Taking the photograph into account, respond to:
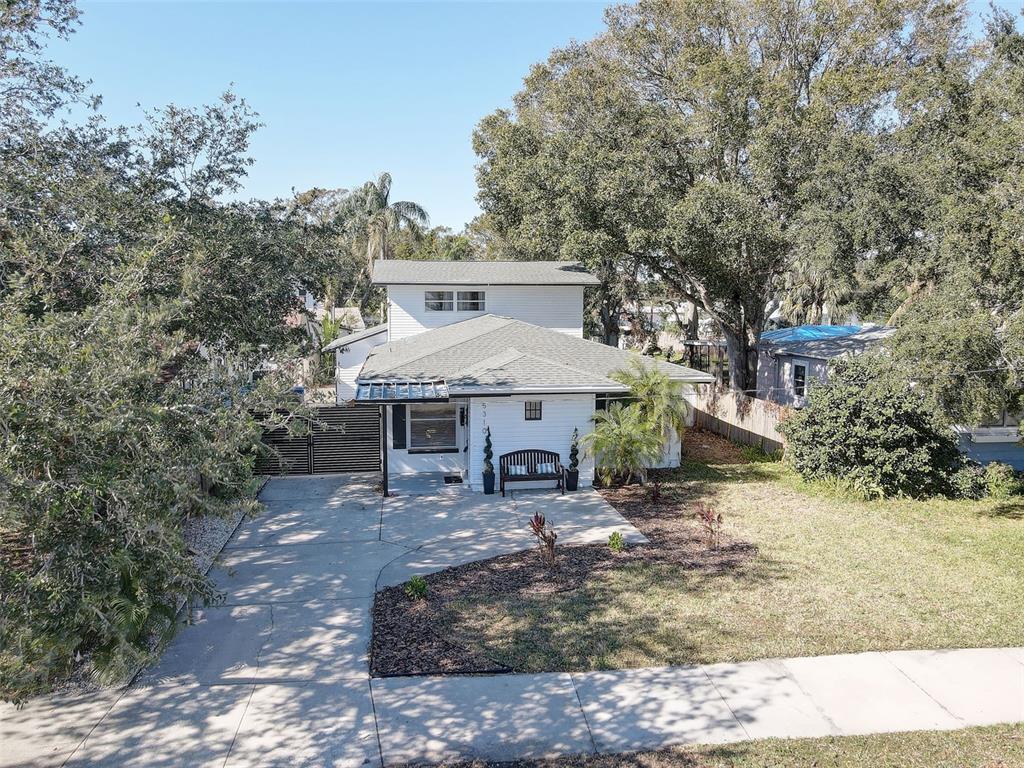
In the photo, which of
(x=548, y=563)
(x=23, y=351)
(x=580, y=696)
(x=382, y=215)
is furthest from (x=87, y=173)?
(x=382, y=215)

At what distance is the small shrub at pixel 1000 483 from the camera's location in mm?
15289

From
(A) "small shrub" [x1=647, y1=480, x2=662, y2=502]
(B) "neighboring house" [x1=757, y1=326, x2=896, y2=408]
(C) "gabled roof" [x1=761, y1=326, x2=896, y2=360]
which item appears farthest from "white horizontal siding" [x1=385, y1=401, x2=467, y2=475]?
(C) "gabled roof" [x1=761, y1=326, x2=896, y2=360]

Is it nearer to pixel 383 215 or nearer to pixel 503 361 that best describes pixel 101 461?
pixel 503 361

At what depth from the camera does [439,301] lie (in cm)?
2197

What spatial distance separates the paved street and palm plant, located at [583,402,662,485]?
7079mm

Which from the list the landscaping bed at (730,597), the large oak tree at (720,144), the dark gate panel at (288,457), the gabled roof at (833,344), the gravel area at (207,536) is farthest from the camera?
the gabled roof at (833,344)

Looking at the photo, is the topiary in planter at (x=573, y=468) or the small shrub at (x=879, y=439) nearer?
the small shrub at (x=879, y=439)

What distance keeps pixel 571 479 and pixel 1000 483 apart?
32.4 ft

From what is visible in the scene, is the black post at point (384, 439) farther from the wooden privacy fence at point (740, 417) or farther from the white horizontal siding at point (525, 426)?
the wooden privacy fence at point (740, 417)

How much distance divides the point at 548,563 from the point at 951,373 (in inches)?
336

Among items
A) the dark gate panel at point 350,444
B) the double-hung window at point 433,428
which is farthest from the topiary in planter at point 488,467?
the dark gate panel at point 350,444

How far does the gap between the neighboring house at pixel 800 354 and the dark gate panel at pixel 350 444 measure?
14729 mm

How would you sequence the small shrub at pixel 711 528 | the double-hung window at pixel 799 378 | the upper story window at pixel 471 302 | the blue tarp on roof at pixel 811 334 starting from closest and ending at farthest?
the small shrub at pixel 711 528 < the upper story window at pixel 471 302 < the double-hung window at pixel 799 378 < the blue tarp on roof at pixel 811 334

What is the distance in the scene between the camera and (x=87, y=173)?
11.6m
